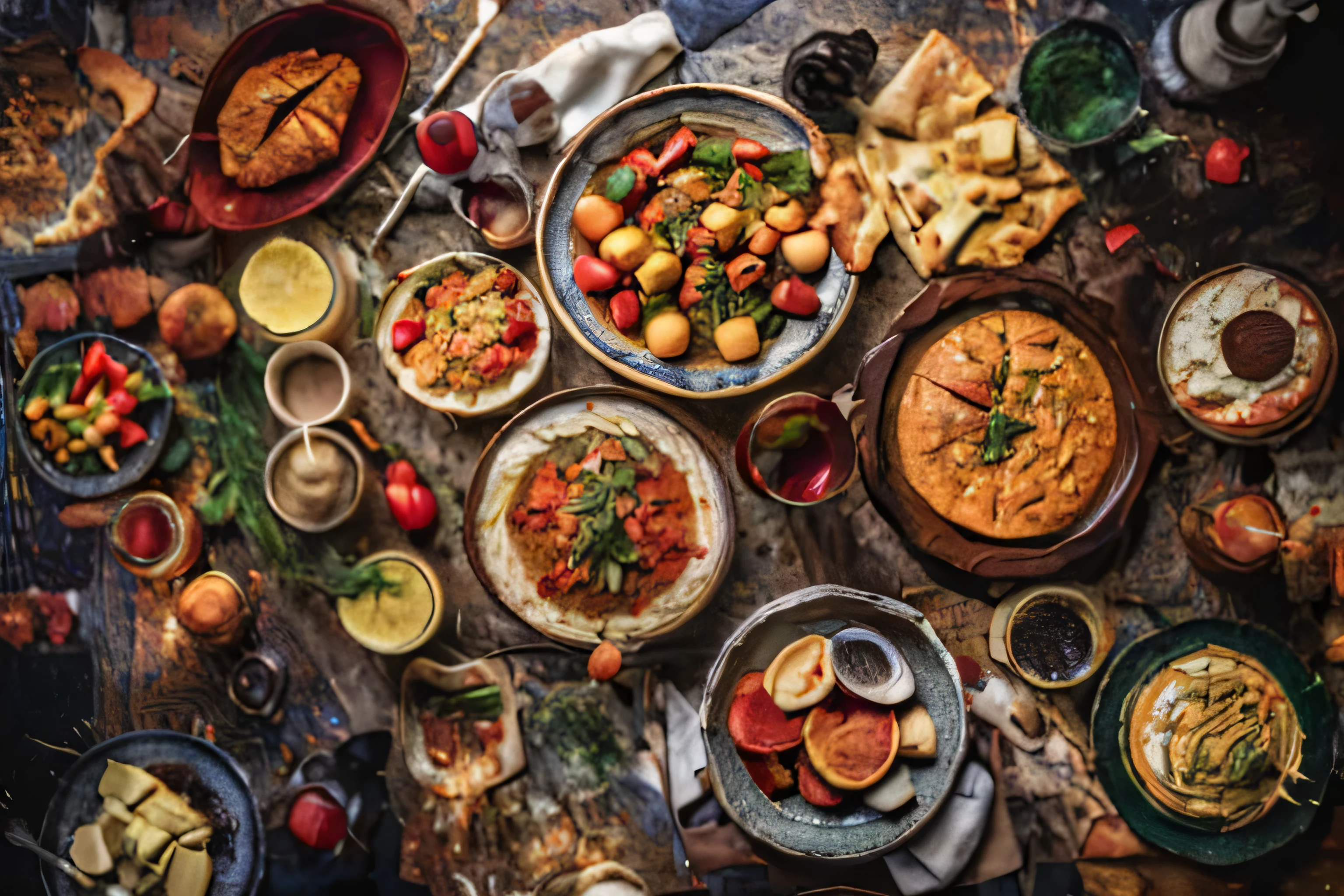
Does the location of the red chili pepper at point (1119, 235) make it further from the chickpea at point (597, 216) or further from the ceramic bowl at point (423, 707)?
the ceramic bowl at point (423, 707)

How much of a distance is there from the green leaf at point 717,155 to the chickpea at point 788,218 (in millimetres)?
204

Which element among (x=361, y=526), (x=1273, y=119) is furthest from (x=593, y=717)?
(x=1273, y=119)

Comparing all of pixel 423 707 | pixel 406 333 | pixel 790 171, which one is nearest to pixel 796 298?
pixel 790 171

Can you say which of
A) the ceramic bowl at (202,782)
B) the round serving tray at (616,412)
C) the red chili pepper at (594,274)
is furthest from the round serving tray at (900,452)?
the ceramic bowl at (202,782)

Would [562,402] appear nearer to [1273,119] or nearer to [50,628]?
[50,628]

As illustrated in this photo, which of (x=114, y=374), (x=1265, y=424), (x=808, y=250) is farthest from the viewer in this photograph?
(x=114, y=374)

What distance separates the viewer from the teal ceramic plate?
233 centimetres

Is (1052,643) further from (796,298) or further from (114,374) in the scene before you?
(114,374)

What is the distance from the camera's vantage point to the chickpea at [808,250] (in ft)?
7.89

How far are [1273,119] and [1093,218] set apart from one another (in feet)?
1.86

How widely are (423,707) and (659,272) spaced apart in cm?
168

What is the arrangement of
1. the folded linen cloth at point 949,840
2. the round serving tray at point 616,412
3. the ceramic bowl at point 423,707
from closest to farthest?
the folded linen cloth at point 949,840
the round serving tray at point 616,412
the ceramic bowl at point 423,707

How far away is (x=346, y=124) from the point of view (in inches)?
103

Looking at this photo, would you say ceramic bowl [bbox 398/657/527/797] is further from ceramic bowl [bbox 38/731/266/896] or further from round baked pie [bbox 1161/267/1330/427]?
round baked pie [bbox 1161/267/1330/427]
